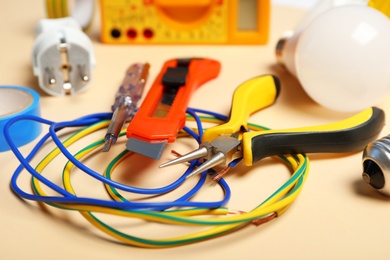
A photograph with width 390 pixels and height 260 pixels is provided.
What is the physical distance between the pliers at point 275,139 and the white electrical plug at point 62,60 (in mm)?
218

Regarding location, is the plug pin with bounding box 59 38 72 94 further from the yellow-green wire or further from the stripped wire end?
the stripped wire end

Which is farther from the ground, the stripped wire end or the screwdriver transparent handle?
the screwdriver transparent handle

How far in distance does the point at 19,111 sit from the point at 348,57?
1.18 ft

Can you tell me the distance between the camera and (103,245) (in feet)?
1.49

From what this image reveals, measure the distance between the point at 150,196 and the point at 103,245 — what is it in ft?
0.24

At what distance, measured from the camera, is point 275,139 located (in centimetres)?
54

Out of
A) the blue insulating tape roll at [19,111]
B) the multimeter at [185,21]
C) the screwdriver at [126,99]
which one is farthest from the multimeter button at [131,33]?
the blue insulating tape roll at [19,111]

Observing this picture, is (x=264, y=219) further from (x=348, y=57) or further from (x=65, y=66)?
(x=65, y=66)

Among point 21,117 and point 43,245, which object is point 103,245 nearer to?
point 43,245

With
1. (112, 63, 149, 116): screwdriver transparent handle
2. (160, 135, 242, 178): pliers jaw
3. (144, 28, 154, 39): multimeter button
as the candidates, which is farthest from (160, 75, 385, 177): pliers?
(144, 28, 154, 39): multimeter button

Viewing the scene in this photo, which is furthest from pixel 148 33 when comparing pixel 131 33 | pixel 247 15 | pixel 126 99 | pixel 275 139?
pixel 275 139

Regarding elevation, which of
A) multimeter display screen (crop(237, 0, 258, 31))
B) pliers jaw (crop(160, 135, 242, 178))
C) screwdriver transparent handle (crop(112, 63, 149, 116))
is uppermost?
multimeter display screen (crop(237, 0, 258, 31))

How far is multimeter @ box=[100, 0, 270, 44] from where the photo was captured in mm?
867

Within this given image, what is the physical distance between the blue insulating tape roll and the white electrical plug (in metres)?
0.06
